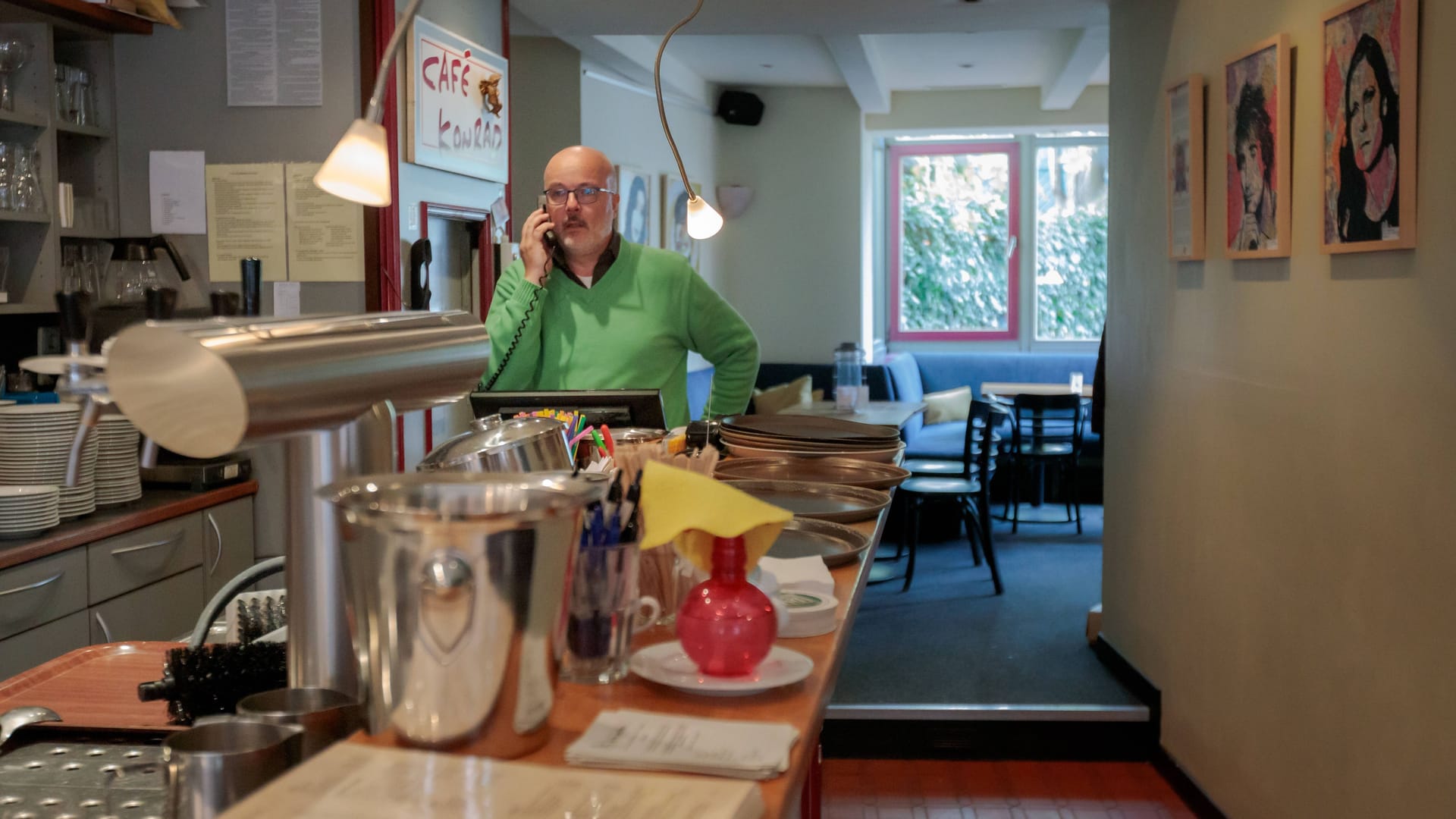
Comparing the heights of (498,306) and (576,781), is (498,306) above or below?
above

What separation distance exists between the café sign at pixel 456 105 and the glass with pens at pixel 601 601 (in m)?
3.09

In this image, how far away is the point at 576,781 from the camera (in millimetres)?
922

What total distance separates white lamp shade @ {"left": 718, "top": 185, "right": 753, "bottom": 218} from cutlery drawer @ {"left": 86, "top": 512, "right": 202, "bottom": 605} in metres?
6.22

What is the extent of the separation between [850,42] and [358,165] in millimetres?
5380

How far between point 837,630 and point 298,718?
2.03ft

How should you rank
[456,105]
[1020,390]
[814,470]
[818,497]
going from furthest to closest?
[1020,390] < [456,105] < [814,470] < [818,497]

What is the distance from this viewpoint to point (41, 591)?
9.65 feet

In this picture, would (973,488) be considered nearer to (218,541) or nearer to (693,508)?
(218,541)

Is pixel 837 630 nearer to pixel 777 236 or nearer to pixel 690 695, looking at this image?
pixel 690 695

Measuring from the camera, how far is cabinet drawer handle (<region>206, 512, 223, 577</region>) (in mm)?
3652

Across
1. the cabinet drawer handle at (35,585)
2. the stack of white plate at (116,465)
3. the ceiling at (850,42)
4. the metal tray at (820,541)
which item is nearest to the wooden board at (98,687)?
the metal tray at (820,541)

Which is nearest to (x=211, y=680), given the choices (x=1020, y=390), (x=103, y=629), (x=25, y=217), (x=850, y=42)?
(x=103, y=629)

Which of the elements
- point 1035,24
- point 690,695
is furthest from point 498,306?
point 1035,24

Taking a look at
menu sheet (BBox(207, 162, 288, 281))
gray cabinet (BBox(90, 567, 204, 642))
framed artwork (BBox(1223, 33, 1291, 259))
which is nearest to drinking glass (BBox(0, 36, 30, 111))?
menu sheet (BBox(207, 162, 288, 281))
